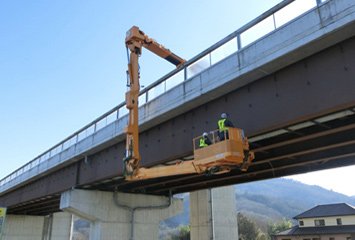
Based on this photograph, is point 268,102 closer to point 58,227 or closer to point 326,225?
point 326,225

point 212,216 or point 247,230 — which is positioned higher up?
point 247,230

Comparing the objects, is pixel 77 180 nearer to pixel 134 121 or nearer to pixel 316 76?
pixel 134 121

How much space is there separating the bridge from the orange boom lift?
112 cm

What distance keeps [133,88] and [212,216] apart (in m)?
20.8

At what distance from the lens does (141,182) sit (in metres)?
25.4

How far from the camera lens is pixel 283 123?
11234 mm

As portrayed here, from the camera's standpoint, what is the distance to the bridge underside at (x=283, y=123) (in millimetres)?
10094

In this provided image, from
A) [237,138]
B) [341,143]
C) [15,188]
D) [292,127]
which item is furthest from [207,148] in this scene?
[15,188]

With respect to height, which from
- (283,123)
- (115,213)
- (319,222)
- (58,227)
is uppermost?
(283,123)

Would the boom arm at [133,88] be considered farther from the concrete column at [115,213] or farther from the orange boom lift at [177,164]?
the concrete column at [115,213]

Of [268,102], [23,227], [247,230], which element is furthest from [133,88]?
[247,230]

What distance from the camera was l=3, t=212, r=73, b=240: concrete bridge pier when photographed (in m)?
47.7

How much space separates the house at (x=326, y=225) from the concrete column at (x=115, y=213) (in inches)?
914

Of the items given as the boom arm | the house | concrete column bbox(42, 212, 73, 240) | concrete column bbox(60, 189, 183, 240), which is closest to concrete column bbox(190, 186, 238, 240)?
concrete column bbox(60, 189, 183, 240)
